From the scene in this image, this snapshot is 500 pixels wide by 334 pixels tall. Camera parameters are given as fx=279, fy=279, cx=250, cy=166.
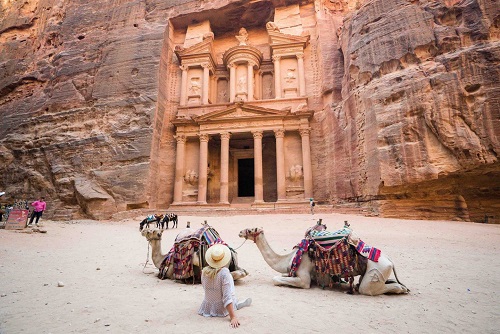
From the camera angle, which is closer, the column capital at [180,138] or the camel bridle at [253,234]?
the camel bridle at [253,234]

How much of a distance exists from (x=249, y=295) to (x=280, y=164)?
16577 millimetres

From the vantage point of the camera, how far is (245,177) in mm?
24922

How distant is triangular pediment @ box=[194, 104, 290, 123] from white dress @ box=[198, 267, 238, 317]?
18.5m

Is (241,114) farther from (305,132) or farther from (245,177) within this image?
(245,177)

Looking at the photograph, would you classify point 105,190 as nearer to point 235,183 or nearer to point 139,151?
point 139,151

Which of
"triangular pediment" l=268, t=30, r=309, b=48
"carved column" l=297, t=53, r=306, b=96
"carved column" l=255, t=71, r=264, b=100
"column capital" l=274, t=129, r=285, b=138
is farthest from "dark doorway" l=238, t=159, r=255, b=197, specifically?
"triangular pediment" l=268, t=30, r=309, b=48

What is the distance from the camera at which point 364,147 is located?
572 inches

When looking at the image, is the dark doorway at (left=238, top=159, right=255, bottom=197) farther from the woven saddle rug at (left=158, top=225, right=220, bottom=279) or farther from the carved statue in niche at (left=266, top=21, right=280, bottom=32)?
the woven saddle rug at (left=158, top=225, right=220, bottom=279)

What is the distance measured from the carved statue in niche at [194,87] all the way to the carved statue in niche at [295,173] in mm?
10731

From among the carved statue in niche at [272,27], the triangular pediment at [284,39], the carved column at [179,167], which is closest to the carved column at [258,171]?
the carved column at [179,167]

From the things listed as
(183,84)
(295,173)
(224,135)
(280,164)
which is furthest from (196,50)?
(295,173)

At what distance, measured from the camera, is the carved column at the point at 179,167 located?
20641 millimetres

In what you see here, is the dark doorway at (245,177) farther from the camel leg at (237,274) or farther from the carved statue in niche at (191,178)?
the camel leg at (237,274)

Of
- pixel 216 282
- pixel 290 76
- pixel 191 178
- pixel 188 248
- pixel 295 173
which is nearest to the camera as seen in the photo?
pixel 216 282
